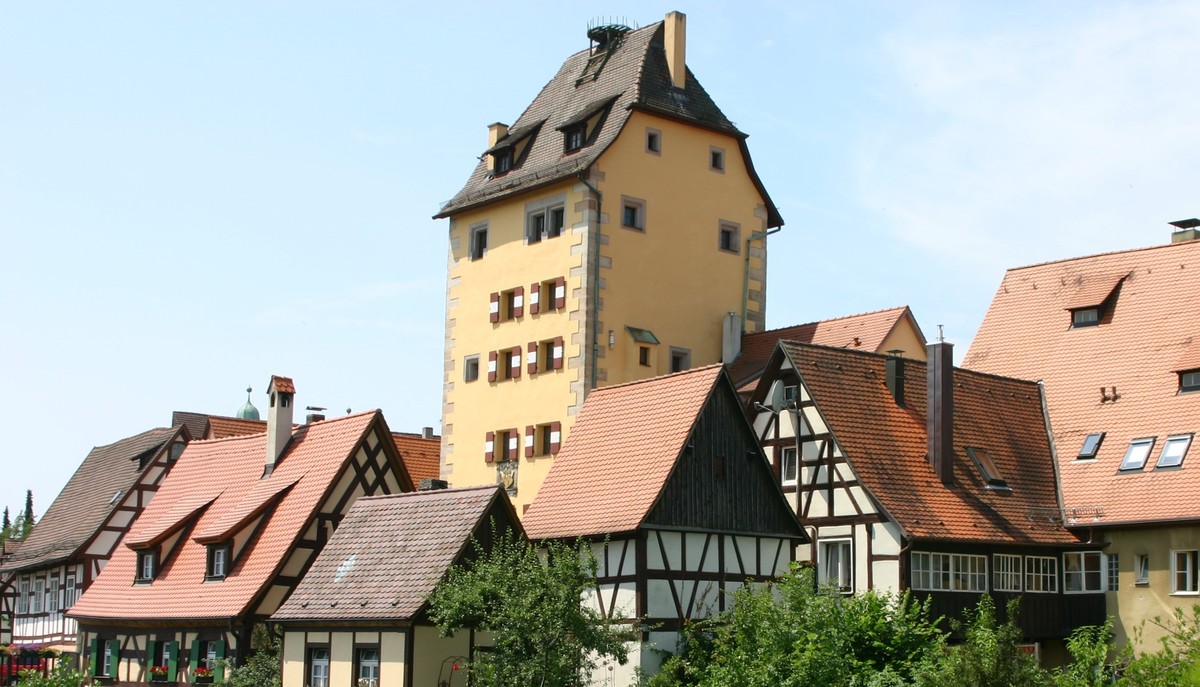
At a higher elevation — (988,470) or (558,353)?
(558,353)

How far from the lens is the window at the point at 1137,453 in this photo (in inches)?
1567

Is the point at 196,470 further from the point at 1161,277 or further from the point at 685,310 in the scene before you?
the point at 1161,277

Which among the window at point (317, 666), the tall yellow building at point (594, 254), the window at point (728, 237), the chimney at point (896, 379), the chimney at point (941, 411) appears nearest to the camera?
the window at point (317, 666)

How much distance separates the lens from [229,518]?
143 feet

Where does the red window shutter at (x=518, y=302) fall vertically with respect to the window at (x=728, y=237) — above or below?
below

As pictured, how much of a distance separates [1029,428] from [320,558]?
17.1 m

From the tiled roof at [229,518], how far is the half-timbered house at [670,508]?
700cm

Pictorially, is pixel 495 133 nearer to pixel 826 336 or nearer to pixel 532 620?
pixel 826 336

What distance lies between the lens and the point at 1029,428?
4288 cm

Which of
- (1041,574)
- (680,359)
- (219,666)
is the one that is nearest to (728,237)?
(680,359)

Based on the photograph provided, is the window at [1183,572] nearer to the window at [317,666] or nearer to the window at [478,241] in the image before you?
the window at [317,666]

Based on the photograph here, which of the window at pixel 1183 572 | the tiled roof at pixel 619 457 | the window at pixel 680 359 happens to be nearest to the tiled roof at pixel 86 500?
the window at pixel 680 359

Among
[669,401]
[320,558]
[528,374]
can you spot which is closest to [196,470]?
[528,374]

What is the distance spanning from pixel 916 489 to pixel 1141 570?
208 inches
